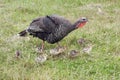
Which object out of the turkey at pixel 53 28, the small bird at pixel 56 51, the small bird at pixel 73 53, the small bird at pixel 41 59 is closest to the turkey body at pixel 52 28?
the turkey at pixel 53 28

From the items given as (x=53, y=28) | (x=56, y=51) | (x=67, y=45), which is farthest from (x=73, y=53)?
(x=67, y=45)

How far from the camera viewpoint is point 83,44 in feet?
26.5

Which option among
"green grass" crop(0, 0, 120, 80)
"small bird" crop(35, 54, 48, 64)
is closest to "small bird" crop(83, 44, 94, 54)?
"green grass" crop(0, 0, 120, 80)

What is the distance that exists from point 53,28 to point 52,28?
21mm

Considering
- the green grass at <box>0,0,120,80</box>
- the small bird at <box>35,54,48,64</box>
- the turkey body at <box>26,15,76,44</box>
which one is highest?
the turkey body at <box>26,15,76,44</box>

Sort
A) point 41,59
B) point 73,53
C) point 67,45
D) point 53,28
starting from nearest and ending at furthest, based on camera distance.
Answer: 1. point 41,59
2. point 73,53
3. point 53,28
4. point 67,45

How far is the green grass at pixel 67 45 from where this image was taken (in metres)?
6.46

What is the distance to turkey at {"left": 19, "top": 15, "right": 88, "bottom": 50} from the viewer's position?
24.5 feet

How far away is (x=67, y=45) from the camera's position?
811 cm

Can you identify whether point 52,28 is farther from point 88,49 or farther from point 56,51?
point 88,49

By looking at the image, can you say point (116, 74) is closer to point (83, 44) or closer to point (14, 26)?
point (83, 44)

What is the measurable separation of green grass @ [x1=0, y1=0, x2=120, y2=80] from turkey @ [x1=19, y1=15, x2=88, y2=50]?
0.40m

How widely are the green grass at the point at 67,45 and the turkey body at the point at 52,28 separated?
1.31ft

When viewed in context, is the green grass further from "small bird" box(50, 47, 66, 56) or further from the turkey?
the turkey
